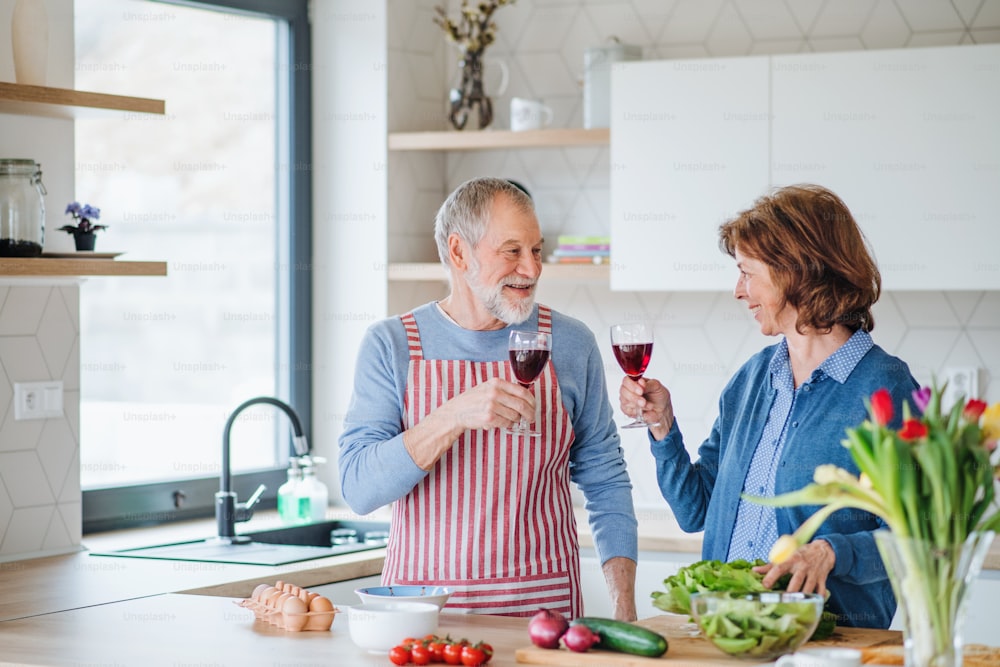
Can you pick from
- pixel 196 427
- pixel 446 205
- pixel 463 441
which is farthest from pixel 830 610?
pixel 196 427

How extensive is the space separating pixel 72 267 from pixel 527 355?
1.23 meters

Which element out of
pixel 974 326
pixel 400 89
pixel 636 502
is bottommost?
pixel 636 502

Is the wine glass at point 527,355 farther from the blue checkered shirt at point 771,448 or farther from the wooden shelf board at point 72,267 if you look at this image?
the wooden shelf board at point 72,267

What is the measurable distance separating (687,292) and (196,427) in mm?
1577

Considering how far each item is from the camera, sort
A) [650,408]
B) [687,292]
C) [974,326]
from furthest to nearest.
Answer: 1. [687,292]
2. [974,326]
3. [650,408]

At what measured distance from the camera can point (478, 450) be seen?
253 cm

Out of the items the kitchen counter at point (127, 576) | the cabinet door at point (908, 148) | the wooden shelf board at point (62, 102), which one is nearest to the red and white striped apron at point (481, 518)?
the kitchen counter at point (127, 576)

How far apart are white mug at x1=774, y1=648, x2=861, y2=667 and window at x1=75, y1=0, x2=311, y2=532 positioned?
2.49 meters

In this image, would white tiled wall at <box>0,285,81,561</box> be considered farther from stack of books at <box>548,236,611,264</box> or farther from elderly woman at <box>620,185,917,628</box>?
elderly woman at <box>620,185,917,628</box>

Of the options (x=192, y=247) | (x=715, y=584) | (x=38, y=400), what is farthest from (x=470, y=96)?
(x=715, y=584)

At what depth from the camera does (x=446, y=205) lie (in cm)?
259

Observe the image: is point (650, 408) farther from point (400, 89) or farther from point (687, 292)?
point (400, 89)

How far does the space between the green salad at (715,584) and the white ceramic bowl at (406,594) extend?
35 centimetres

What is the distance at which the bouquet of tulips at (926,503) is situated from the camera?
167 centimetres
